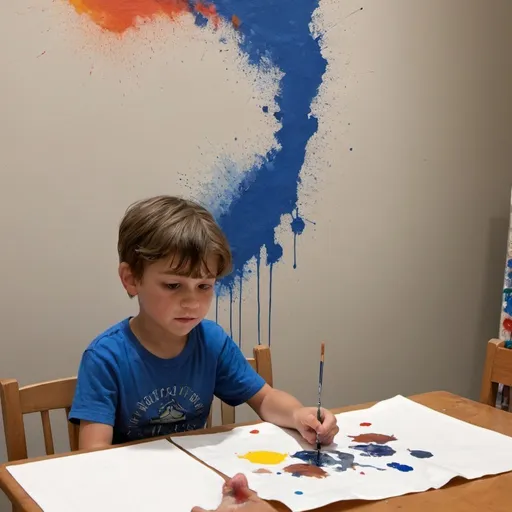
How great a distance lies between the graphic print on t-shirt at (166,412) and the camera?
1308mm

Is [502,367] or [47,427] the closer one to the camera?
[47,427]

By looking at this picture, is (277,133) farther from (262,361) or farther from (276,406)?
(276,406)

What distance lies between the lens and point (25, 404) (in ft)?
4.18

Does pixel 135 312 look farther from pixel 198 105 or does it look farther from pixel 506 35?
pixel 506 35

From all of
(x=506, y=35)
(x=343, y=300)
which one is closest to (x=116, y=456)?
(x=343, y=300)

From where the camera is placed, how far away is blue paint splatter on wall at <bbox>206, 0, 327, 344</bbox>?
6.66ft

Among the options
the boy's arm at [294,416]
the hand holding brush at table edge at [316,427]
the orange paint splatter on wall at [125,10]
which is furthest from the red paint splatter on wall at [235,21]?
the hand holding brush at table edge at [316,427]

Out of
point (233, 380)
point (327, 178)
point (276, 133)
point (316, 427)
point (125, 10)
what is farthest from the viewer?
point (327, 178)

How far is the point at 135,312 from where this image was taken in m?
1.92

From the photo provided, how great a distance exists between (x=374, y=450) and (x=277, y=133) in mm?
1151

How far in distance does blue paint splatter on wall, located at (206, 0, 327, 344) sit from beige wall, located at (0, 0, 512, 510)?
0.04 metres

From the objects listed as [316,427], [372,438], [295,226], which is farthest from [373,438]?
[295,226]

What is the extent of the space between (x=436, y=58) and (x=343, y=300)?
33.7 inches

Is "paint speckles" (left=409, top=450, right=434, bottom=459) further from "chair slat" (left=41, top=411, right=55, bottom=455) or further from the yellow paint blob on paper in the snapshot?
"chair slat" (left=41, top=411, right=55, bottom=455)
